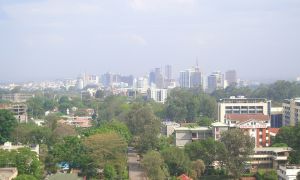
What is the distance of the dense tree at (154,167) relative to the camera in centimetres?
1869

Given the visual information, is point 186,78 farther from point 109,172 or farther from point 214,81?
point 109,172

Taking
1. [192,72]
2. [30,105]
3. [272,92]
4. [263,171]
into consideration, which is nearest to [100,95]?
[30,105]

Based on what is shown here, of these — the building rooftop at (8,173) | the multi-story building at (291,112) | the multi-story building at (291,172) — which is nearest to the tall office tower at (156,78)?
the multi-story building at (291,112)

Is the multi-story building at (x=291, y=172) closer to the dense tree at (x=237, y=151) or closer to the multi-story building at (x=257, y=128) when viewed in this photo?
the dense tree at (x=237, y=151)

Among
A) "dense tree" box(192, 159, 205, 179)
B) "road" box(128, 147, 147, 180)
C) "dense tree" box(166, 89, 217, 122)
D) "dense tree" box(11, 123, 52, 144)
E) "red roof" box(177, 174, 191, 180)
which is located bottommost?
"road" box(128, 147, 147, 180)

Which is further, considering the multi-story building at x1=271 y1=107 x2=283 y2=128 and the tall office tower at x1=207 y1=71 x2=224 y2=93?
Answer: the tall office tower at x1=207 y1=71 x2=224 y2=93

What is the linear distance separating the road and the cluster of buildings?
8.38ft

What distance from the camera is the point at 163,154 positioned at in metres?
20.6

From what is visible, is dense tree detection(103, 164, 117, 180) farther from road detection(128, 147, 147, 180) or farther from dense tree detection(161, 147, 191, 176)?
dense tree detection(161, 147, 191, 176)

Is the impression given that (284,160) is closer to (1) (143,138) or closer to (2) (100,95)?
(1) (143,138)

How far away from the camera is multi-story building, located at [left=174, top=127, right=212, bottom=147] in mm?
27216

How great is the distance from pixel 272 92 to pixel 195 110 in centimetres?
1305

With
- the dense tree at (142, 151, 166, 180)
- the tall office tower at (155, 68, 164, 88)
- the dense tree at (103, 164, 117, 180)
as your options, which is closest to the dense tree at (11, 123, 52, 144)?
the dense tree at (103, 164, 117, 180)

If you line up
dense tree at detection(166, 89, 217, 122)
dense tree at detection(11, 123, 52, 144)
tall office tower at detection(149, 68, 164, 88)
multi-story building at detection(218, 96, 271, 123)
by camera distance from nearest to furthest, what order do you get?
dense tree at detection(11, 123, 52, 144)
multi-story building at detection(218, 96, 271, 123)
dense tree at detection(166, 89, 217, 122)
tall office tower at detection(149, 68, 164, 88)
